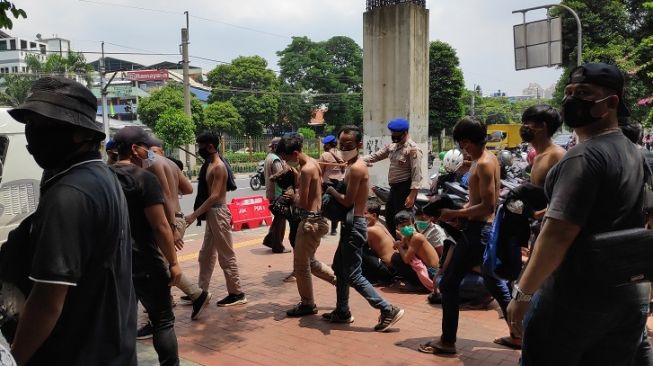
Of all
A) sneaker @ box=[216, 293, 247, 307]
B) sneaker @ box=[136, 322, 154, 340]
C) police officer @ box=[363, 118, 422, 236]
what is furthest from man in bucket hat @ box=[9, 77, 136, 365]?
police officer @ box=[363, 118, 422, 236]

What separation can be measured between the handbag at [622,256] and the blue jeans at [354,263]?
102 inches

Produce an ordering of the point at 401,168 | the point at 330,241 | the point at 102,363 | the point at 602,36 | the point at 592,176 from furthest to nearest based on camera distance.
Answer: the point at 602,36 → the point at 330,241 → the point at 401,168 → the point at 592,176 → the point at 102,363

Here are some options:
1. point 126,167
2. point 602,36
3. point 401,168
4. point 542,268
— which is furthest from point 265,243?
point 602,36

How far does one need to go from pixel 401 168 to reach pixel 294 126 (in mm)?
47808

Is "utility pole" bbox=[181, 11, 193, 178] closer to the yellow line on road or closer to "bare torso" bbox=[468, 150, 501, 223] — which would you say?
the yellow line on road

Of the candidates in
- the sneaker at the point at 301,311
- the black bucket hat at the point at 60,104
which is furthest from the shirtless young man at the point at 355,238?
the black bucket hat at the point at 60,104

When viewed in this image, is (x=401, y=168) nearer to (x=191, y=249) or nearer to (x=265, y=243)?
(x=265, y=243)

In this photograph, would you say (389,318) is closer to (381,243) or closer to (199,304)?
(381,243)

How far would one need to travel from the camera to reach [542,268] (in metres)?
2.25

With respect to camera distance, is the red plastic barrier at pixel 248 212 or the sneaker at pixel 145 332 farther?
the red plastic barrier at pixel 248 212

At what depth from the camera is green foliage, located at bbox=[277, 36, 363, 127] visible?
178 feet

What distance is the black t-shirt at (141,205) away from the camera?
3.43 meters

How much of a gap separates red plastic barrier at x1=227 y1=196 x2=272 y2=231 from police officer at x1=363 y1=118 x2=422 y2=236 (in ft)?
13.4

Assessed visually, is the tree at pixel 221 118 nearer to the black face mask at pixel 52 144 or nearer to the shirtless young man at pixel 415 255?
the shirtless young man at pixel 415 255
